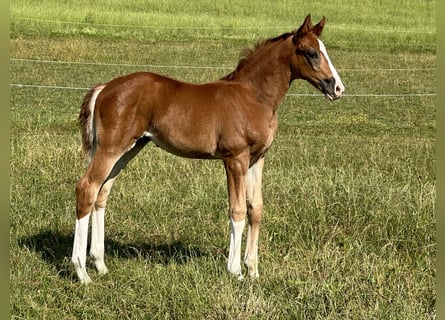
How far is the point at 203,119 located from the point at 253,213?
92cm

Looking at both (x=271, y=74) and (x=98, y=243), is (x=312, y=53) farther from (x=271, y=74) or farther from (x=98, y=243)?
(x=98, y=243)

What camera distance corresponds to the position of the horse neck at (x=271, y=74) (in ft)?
18.0

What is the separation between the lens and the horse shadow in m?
5.70

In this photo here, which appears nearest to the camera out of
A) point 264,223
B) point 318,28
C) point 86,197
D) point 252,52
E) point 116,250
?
point 86,197

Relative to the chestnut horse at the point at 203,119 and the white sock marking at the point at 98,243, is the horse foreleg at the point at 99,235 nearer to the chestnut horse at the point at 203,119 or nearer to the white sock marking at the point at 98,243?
the white sock marking at the point at 98,243

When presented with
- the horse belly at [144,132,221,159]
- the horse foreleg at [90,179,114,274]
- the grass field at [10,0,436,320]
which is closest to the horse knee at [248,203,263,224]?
the grass field at [10,0,436,320]

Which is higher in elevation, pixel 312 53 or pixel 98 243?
pixel 312 53

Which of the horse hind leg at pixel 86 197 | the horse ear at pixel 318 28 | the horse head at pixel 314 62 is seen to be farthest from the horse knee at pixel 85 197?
the horse ear at pixel 318 28

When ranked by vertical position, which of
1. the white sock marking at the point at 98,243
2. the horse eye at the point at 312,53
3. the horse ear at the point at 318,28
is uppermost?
the horse ear at the point at 318,28

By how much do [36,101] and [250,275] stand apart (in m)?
9.38

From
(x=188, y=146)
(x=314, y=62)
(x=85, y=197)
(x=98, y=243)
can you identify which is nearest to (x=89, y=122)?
(x=85, y=197)

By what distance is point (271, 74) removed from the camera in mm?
5512

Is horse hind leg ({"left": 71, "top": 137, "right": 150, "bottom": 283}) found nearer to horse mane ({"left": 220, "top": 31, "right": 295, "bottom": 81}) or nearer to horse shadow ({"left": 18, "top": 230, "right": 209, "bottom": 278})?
horse shadow ({"left": 18, "top": 230, "right": 209, "bottom": 278})

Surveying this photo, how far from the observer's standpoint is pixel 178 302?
4746 mm
